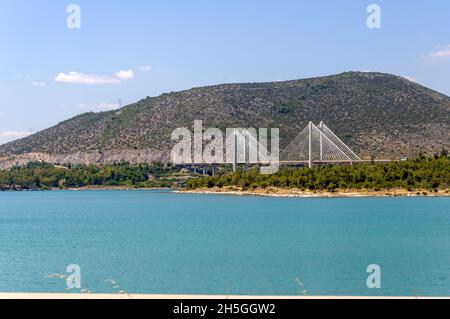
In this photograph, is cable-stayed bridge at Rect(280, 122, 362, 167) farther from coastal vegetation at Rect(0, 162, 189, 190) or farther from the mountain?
coastal vegetation at Rect(0, 162, 189, 190)

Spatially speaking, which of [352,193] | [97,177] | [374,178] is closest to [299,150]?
[352,193]

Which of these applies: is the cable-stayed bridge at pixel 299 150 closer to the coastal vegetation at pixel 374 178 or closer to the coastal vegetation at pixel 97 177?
the coastal vegetation at pixel 97 177

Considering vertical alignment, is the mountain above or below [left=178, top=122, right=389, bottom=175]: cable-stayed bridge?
above

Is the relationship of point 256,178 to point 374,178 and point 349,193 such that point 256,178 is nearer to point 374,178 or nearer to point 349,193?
point 349,193

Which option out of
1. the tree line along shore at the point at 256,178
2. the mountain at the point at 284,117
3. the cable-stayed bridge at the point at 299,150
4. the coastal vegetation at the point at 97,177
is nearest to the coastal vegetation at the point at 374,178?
the tree line along shore at the point at 256,178

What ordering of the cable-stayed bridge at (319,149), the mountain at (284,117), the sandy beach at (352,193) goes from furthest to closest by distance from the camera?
the mountain at (284,117) → the cable-stayed bridge at (319,149) → the sandy beach at (352,193)

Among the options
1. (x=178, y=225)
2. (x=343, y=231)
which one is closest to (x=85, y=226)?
(x=178, y=225)

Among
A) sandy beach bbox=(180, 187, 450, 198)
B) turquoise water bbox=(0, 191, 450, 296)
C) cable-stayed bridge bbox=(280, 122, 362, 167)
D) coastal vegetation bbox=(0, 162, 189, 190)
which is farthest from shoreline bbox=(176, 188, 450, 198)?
coastal vegetation bbox=(0, 162, 189, 190)
